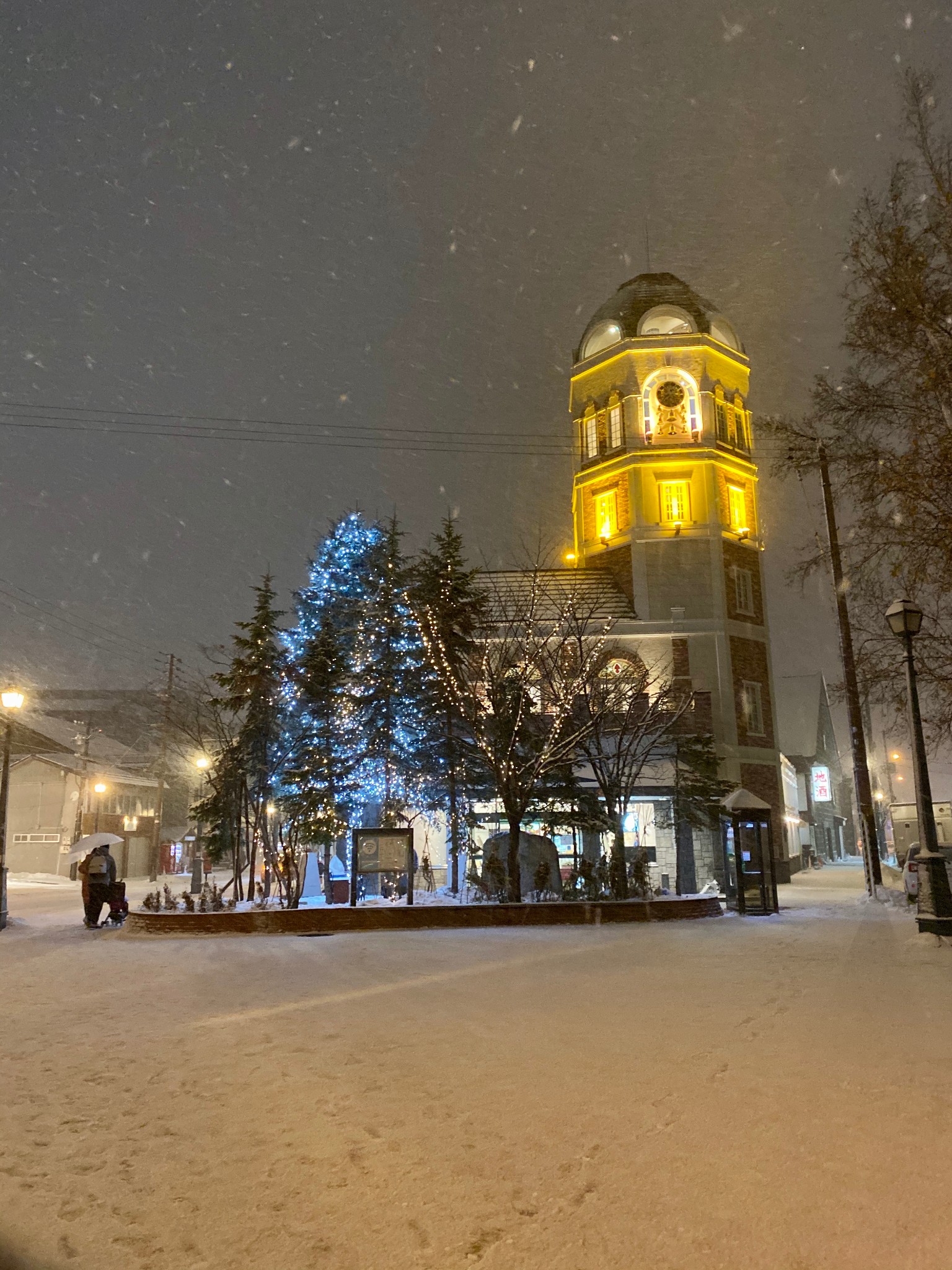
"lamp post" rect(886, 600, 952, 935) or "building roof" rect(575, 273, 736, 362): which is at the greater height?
"building roof" rect(575, 273, 736, 362)

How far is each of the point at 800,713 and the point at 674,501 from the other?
30.1m

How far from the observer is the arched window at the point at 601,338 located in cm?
4062

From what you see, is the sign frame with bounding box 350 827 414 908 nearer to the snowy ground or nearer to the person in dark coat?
the person in dark coat

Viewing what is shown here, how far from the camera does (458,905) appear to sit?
61.3 feet

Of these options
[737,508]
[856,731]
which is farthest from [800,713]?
[856,731]

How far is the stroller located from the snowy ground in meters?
9.31

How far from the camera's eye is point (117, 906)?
20.1 m

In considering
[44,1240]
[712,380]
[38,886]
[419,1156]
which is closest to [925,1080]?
[419,1156]

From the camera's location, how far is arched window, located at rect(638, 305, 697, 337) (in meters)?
40.0

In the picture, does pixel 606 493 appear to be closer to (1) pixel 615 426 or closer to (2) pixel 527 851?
(1) pixel 615 426

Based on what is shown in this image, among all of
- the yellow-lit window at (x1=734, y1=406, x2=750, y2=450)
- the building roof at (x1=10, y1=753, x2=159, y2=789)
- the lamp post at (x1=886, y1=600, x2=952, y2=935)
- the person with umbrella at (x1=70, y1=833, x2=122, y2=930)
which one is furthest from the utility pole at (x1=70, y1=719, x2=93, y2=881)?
the lamp post at (x1=886, y1=600, x2=952, y2=935)

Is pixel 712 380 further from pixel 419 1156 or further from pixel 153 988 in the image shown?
pixel 419 1156

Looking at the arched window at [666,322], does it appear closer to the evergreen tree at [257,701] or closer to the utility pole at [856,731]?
the utility pole at [856,731]

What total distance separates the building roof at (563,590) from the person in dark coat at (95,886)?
1811 centimetres
